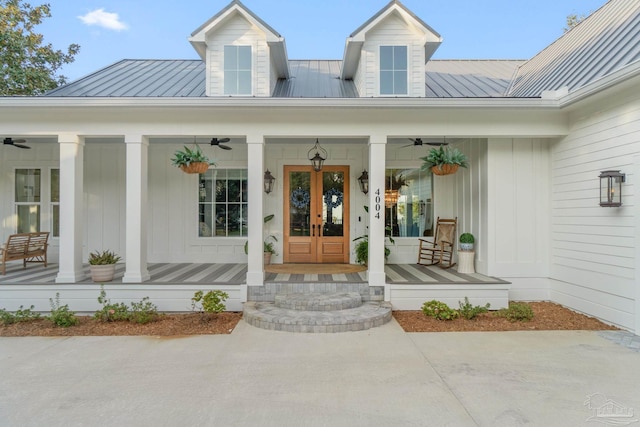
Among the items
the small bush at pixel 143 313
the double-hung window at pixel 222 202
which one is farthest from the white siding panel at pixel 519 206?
the small bush at pixel 143 313

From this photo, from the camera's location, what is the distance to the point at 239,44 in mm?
6180

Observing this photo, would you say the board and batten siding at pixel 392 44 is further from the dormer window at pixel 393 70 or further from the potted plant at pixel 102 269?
the potted plant at pixel 102 269

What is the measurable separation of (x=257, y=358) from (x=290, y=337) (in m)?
0.67

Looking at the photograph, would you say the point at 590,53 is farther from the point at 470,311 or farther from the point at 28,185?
the point at 28,185

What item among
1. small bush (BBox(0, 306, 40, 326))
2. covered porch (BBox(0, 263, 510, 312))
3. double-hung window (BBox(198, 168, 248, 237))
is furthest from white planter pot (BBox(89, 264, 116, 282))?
double-hung window (BBox(198, 168, 248, 237))

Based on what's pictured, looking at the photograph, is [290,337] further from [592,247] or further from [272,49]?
[272,49]

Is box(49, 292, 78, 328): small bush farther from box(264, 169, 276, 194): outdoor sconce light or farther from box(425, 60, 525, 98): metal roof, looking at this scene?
box(425, 60, 525, 98): metal roof

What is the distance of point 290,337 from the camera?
411 cm

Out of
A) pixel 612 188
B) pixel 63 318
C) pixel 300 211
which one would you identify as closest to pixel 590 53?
pixel 612 188

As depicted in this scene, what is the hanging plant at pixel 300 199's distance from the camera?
7.29m

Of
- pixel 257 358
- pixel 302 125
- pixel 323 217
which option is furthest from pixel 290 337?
pixel 323 217

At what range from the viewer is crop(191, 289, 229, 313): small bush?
4652mm

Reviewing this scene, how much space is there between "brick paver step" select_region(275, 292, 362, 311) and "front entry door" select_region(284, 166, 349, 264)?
83.2 inches

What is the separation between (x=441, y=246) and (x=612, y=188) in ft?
9.30
